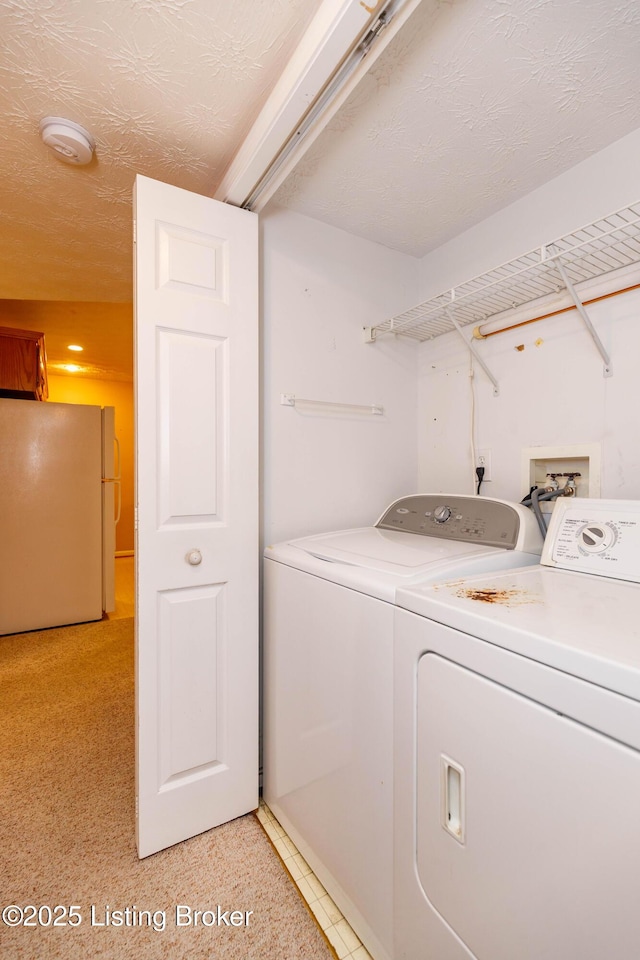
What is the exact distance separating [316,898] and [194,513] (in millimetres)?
1157

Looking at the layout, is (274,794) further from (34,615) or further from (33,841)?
(34,615)

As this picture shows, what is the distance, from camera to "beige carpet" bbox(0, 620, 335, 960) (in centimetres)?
108

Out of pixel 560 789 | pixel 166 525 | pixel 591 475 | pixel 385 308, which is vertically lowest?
pixel 560 789

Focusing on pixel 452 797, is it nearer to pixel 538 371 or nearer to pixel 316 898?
pixel 316 898

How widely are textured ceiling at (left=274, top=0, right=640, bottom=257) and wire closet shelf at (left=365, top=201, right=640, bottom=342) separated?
0.96 ft

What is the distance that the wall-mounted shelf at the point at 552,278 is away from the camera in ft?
3.95

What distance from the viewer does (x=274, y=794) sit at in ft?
4.85

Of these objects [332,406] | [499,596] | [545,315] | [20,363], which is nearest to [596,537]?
[499,596]

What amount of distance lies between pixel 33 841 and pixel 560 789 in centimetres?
168

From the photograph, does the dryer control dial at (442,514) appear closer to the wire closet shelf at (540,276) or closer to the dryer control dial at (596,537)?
the dryer control dial at (596,537)

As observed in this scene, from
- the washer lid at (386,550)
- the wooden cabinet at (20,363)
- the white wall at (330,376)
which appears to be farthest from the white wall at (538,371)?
the wooden cabinet at (20,363)

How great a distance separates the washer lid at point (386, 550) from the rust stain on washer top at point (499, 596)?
0.53ft

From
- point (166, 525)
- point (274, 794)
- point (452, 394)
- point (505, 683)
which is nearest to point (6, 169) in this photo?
point (166, 525)

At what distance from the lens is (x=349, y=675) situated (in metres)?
1.10
